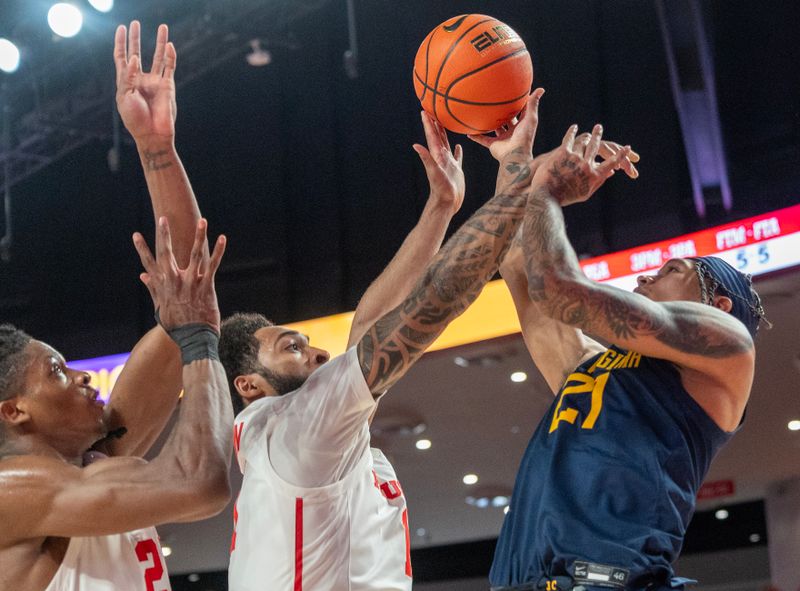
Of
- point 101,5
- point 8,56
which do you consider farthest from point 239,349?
point 8,56

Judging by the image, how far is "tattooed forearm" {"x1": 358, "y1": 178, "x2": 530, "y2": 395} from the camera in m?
2.77

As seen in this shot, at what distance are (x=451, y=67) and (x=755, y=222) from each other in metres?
5.01

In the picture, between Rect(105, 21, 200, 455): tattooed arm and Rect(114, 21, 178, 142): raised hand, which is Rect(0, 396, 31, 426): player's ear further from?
Rect(114, 21, 178, 142): raised hand

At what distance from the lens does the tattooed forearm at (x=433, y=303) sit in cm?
277

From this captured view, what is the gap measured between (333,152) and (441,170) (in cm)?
795

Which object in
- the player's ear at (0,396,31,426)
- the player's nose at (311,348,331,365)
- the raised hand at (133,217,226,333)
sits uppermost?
the raised hand at (133,217,226,333)

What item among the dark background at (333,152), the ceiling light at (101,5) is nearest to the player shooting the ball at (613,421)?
the dark background at (333,152)

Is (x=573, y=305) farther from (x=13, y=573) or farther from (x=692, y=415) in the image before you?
(x=13, y=573)

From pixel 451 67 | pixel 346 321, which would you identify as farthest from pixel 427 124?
pixel 346 321

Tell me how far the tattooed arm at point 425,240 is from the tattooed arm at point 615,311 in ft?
2.55

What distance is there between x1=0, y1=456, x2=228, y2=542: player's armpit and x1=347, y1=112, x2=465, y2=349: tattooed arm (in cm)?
103

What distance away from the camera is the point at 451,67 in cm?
346

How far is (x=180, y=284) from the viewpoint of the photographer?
294cm

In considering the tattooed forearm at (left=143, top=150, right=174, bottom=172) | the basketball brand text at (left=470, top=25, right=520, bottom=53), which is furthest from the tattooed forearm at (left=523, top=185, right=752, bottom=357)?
the tattooed forearm at (left=143, top=150, right=174, bottom=172)
